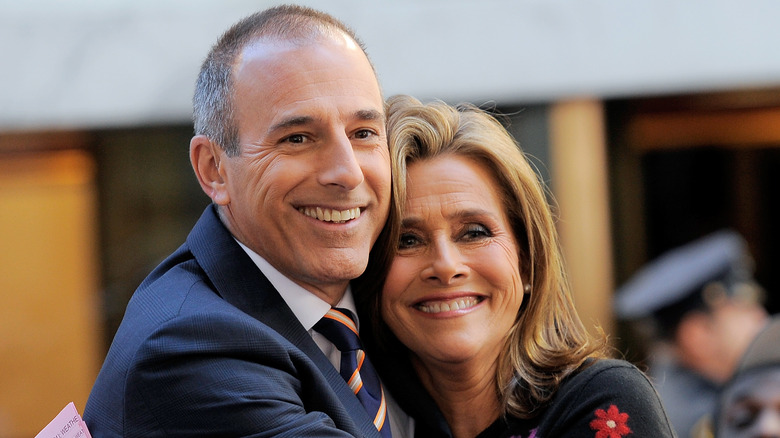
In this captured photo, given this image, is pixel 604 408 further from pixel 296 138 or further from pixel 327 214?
pixel 296 138

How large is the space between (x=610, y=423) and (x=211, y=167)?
112cm

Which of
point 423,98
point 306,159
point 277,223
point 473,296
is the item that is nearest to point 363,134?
point 306,159

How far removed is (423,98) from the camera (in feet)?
20.5

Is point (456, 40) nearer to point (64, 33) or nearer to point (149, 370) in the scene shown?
point (64, 33)

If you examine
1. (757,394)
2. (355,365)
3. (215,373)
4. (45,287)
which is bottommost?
(757,394)

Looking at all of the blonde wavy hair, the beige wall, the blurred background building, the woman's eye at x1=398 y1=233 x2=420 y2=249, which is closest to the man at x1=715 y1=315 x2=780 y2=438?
the blonde wavy hair

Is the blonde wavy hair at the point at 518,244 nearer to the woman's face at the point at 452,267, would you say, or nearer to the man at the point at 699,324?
the woman's face at the point at 452,267

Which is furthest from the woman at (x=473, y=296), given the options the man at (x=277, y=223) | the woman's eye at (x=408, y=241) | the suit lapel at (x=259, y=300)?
the suit lapel at (x=259, y=300)

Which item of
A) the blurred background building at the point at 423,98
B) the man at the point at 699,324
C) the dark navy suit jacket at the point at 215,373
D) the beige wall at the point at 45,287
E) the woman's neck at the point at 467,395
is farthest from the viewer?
the beige wall at the point at 45,287

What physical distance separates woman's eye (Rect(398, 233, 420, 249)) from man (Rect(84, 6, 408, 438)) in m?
0.09

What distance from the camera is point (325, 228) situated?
2203 mm

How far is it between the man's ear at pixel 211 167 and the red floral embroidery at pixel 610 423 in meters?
1.01

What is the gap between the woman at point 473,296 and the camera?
2.36m

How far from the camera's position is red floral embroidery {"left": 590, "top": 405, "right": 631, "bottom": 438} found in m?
2.15
